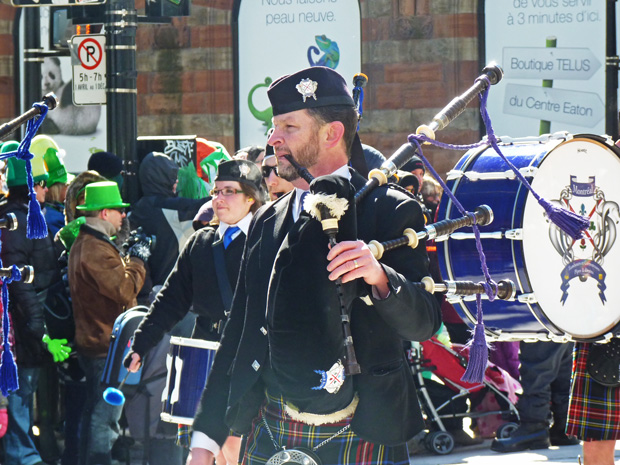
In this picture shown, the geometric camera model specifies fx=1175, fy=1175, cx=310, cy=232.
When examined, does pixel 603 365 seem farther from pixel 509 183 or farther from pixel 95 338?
pixel 95 338

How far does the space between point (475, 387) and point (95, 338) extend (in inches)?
105

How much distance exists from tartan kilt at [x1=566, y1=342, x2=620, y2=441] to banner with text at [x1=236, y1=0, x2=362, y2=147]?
26.5ft

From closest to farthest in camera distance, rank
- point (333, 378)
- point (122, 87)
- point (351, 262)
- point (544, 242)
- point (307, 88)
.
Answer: point (351, 262)
point (333, 378)
point (307, 88)
point (544, 242)
point (122, 87)

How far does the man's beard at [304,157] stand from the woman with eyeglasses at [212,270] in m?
2.14

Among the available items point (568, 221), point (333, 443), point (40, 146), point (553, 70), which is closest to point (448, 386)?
point (40, 146)

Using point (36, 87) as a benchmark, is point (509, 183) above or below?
below

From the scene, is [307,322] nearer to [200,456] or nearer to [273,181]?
[200,456]

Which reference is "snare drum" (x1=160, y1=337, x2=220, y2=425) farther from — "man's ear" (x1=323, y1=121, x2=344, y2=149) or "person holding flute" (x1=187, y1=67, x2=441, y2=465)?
"man's ear" (x1=323, y1=121, x2=344, y2=149)

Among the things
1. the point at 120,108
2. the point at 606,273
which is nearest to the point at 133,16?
the point at 120,108

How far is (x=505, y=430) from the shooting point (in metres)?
8.11

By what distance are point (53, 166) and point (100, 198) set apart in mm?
1221

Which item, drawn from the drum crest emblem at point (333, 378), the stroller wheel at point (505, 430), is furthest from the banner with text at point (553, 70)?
the drum crest emblem at point (333, 378)

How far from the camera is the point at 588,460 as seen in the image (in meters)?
5.61

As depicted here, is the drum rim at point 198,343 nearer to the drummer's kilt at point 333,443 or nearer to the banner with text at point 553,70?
the drummer's kilt at point 333,443
